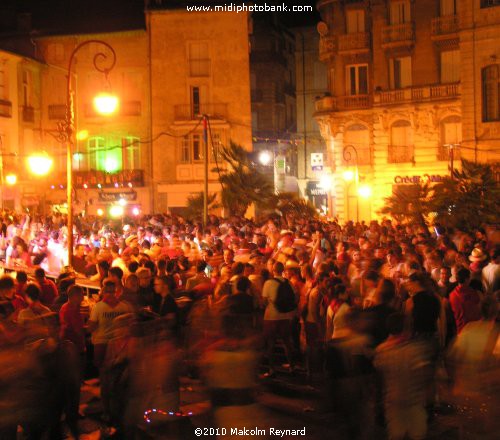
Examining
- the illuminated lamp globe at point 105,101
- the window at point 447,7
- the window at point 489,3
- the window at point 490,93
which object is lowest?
the illuminated lamp globe at point 105,101

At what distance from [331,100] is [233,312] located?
3725cm

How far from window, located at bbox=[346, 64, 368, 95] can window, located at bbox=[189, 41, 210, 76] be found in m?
7.91

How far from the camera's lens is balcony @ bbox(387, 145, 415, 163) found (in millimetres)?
40591

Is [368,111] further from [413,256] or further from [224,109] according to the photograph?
[413,256]

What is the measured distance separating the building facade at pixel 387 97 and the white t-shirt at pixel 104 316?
29642 mm

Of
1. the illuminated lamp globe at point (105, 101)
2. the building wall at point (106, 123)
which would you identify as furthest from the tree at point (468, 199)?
the building wall at point (106, 123)

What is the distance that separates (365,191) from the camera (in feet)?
133

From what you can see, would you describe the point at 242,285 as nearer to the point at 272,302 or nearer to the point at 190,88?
the point at 272,302

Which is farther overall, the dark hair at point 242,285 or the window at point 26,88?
the window at point 26,88

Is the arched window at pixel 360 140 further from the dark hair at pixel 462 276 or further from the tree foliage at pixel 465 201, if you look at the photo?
the dark hair at pixel 462 276

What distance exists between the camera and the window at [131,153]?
43.9 meters

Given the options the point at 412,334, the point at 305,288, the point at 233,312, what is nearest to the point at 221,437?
the point at 233,312

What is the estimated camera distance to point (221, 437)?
6426 mm

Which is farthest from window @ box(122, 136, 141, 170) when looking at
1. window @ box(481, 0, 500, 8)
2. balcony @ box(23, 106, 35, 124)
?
window @ box(481, 0, 500, 8)
